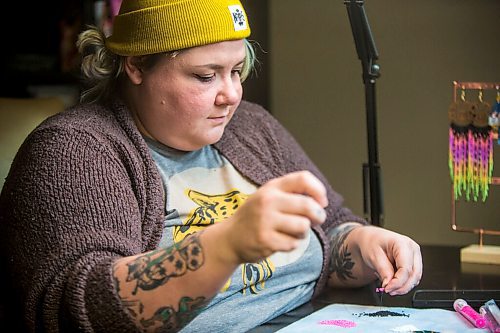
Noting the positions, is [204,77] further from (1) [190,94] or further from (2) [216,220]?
(2) [216,220]

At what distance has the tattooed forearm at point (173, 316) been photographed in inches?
47.3

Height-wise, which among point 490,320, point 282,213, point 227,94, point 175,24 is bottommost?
point 490,320

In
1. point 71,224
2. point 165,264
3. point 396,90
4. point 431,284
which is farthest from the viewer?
point 396,90

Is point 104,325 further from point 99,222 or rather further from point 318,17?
point 318,17

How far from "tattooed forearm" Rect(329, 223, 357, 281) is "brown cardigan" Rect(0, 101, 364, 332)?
1.39ft

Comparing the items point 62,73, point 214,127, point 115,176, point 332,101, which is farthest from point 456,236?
point 62,73

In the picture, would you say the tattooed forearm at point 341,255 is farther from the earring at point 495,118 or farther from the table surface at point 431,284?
the earring at point 495,118

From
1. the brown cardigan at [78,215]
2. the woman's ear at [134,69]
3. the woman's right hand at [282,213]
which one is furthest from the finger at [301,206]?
the woman's ear at [134,69]

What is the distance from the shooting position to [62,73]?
328 centimetres

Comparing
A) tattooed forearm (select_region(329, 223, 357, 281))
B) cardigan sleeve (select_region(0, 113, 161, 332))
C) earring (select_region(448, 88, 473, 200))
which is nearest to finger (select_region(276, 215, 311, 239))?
cardigan sleeve (select_region(0, 113, 161, 332))

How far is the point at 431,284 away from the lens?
1.68m

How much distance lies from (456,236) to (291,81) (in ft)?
2.05

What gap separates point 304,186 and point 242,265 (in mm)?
498

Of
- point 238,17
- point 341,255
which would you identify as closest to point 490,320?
point 341,255
